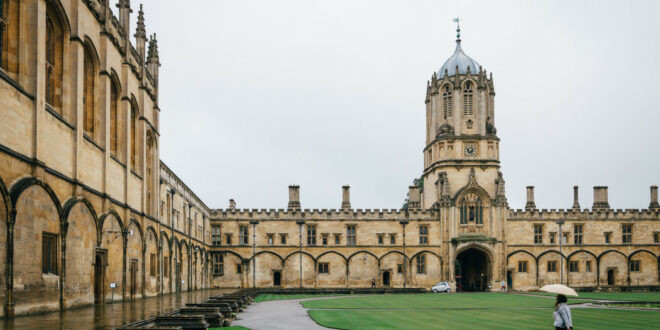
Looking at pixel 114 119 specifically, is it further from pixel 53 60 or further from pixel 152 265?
pixel 152 265

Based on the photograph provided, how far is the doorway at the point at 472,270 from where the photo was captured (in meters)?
65.7

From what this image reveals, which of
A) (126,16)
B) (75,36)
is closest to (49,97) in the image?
(75,36)

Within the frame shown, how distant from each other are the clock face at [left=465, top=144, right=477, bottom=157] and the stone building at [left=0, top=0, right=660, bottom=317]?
100mm

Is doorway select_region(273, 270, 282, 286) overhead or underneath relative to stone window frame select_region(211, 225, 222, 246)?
underneath

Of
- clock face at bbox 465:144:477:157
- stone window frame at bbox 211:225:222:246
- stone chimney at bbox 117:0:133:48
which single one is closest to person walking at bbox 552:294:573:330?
stone chimney at bbox 117:0:133:48

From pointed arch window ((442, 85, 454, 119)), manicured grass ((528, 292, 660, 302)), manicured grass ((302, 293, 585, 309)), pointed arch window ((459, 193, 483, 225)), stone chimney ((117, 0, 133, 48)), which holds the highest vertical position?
pointed arch window ((442, 85, 454, 119))

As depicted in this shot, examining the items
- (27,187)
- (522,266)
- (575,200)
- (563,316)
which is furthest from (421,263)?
(563,316)

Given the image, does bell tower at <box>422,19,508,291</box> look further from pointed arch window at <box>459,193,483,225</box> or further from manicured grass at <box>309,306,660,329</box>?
manicured grass at <box>309,306,660,329</box>

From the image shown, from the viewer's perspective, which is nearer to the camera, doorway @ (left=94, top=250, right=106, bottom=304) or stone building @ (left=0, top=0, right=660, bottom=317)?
stone building @ (left=0, top=0, right=660, bottom=317)

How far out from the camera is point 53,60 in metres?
21.7

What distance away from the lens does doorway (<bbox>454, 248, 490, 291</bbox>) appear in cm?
6569

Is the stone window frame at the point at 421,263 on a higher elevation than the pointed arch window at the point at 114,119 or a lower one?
lower

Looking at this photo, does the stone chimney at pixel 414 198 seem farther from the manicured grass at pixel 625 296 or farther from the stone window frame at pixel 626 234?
the manicured grass at pixel 625 296

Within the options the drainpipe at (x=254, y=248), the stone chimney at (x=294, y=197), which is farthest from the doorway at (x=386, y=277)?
the drainpipe at (x=254, y=248)
